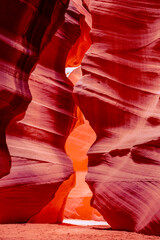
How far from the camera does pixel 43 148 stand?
4609mm

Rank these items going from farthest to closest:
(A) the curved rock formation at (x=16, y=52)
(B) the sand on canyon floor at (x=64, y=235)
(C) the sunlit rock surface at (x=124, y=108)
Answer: (C) the sunlit rock surface at (x=124, y=108)
(B) the sand on canyon floor at (x=64, y=235)
(A) the curved rock formation at (x=16, y=52)

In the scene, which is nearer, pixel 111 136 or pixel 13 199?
pixel 111 136

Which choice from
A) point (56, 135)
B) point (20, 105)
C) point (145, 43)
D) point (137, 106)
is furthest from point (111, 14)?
point (20, 105)

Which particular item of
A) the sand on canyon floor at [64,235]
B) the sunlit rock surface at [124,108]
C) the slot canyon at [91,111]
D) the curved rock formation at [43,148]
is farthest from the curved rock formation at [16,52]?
the curved rock formation at [43,148]

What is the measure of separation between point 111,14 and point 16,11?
Result: 205 cm

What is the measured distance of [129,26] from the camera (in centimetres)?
407

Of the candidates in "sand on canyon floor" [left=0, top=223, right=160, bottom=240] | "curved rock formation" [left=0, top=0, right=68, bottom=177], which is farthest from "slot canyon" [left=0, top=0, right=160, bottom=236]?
"sand on canyon floor" [left=0, top=223, right=160, bottom=240]

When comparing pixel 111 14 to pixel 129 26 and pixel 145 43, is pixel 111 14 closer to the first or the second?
pixel 129 26

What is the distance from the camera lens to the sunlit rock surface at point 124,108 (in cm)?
341

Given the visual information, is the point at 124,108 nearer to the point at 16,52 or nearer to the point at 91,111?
the point at 91,111

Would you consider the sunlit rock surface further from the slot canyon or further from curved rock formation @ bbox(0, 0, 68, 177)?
curved rock formation @ bbox(0, 0, 68, 177)

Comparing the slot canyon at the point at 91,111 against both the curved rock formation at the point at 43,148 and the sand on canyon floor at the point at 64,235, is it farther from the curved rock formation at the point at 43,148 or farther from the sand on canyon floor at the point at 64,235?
the sand on canyon floor at the point at 64,235

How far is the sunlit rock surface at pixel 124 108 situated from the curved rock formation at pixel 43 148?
2.72ft

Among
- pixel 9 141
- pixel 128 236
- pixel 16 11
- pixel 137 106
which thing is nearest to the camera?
pixel 16 11
